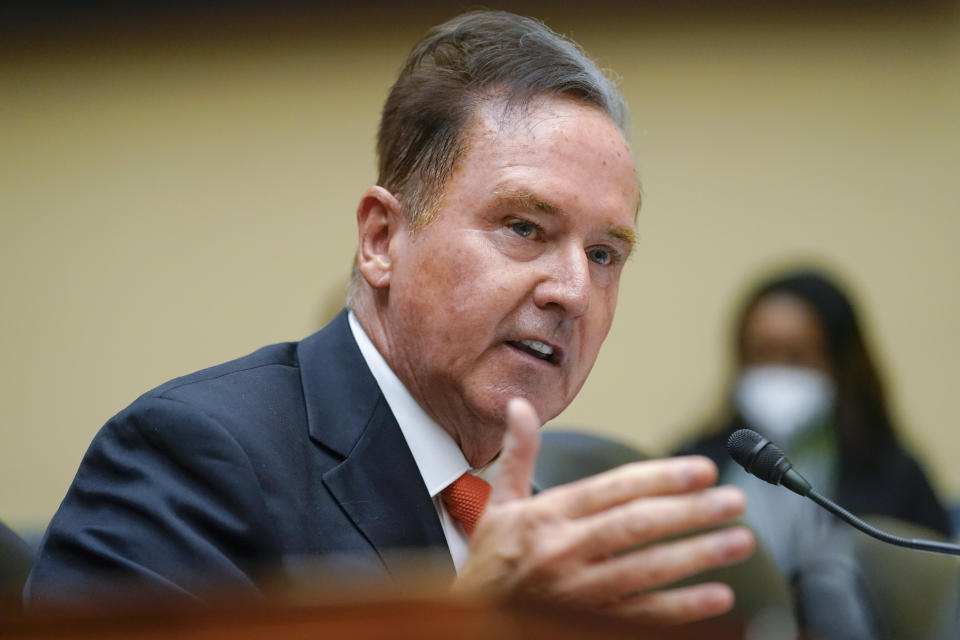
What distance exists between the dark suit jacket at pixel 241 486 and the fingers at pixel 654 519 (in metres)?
0.44

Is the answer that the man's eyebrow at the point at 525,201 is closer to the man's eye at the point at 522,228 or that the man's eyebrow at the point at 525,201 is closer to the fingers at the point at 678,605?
the man's eye at the point at 522,228

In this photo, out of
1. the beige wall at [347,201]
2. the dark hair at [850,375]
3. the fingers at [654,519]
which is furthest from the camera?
the beige wall at [347,201]

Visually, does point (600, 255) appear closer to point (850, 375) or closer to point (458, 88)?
point (458, 88)

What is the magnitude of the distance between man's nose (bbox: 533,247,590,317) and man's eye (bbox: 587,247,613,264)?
0.21 feet

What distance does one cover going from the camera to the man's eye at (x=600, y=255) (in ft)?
5.31

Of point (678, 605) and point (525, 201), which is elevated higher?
point (525, 201)

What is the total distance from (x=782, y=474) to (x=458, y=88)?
737mm

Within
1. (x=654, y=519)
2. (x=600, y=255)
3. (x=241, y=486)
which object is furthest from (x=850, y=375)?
(x=654, y=519)

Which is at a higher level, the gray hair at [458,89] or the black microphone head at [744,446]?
the gray hair at [458,89]

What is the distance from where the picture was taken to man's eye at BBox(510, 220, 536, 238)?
1.54 metres

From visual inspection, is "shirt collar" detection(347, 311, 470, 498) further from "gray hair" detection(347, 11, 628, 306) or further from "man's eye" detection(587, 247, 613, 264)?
"man's eye" detection(587, 247, 613, 264)

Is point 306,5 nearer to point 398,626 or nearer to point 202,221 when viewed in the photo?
point 202,221

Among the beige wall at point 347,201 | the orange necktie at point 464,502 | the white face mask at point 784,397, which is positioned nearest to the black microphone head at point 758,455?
the orange necktie at point 464,502

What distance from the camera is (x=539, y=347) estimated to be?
1543 millimetres
